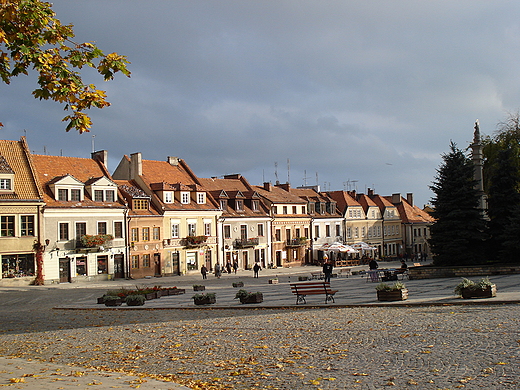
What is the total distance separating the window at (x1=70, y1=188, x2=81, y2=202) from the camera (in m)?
43.3

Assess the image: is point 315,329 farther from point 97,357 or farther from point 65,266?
point 65,266

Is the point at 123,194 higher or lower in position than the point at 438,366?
higher

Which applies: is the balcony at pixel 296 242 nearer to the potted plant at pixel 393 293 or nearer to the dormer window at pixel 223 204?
the dormer window at pixel 223 204

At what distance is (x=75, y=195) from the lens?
143 ft

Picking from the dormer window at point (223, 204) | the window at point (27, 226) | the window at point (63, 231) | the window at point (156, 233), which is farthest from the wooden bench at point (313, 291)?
the dormer window at point (223, 204)

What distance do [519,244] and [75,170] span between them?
35211mm

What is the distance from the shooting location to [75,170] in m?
46.8

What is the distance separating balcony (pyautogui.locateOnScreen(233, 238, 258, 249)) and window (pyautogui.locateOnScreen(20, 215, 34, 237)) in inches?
852

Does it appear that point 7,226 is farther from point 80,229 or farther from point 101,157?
point 101,157

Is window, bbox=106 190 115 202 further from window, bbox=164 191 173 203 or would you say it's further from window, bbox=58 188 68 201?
window, bbox=164 191 173 203

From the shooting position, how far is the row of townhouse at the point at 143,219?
132 ft

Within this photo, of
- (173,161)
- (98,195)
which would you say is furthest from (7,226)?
(173,161)

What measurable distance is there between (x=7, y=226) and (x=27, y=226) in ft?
4.65

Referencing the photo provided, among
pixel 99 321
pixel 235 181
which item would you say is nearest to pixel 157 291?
pixel 99 321
